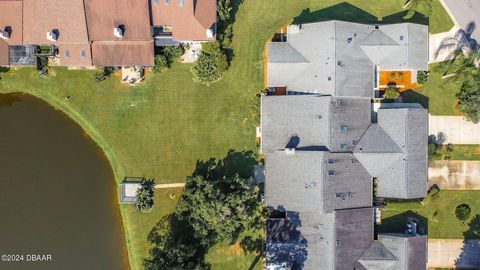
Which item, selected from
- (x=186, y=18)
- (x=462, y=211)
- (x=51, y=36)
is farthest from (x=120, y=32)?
(x=462, y=211)

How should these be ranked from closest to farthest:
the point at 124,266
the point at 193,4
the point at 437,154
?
the point at 193,4 < the point at 437,154 < the point at 124,266

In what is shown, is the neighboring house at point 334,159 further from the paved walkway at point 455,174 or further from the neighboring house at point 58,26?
the neighboring house at point 58,26

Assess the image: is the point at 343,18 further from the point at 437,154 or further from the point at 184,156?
the point at 184,156

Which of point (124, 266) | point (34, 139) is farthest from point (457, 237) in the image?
point (34, 139)

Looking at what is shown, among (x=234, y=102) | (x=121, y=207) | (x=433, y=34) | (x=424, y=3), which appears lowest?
(x=121, y=207)

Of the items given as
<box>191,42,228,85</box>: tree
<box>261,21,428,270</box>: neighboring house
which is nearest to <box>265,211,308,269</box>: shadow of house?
<box>261,21,428,270</box>: neighboring house

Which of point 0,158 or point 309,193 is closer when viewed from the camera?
point 309,193

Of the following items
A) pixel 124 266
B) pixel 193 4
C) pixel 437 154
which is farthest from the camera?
pixel 124 266

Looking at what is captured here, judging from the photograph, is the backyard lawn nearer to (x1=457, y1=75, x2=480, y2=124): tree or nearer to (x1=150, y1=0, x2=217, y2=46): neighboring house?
(x1=457, y1=75, x2=480, y2=124): tree

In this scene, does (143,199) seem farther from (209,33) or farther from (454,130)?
(454,130)
